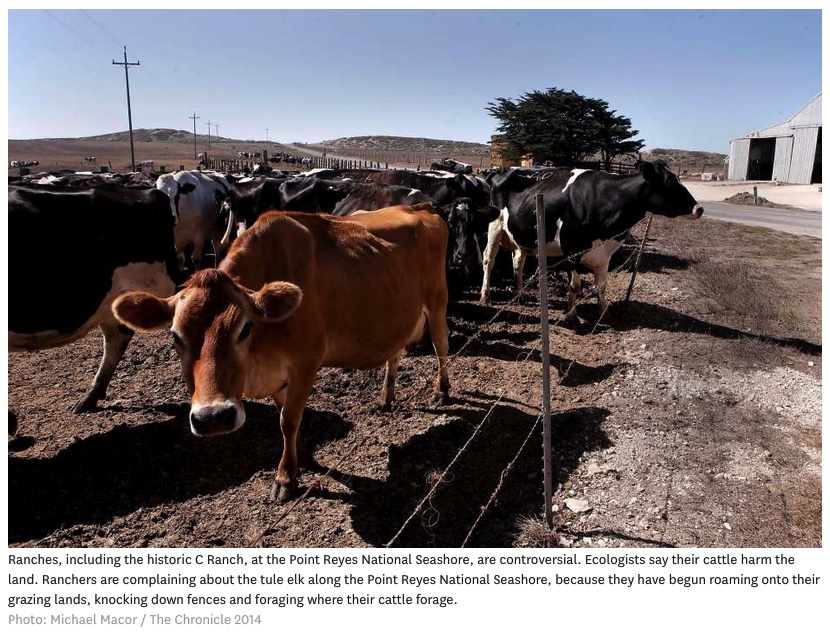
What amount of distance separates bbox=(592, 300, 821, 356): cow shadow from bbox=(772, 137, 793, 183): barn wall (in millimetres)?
36598

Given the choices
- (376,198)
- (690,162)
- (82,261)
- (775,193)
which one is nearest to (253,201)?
(376,198)

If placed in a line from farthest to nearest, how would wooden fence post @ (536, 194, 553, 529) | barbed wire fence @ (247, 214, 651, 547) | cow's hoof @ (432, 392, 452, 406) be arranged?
cow's hoof @ (432, 392, 452, 406) < wooden fence post @ (536, 194, 553, 529) < barbed wire fence @ (247, 214, 651, 547)

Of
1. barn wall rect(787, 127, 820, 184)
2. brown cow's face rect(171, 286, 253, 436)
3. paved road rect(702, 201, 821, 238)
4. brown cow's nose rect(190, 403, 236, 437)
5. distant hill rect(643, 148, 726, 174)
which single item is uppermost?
distant hill rect(643, 148, 726, 174)

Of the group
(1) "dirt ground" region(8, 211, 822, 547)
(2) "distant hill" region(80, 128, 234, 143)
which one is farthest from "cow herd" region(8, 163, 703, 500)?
(2) "distant hill" region(80, 128, 234, 143)

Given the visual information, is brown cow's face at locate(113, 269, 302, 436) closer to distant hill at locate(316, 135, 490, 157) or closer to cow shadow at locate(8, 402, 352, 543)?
cow shadow at locate(8, 402, 352, 543)

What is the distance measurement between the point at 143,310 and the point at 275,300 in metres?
0.73

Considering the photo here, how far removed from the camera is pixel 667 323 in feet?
26.0

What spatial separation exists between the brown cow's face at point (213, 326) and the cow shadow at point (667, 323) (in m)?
5.94

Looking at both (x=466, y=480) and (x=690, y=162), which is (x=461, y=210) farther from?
(x=690, y=162)

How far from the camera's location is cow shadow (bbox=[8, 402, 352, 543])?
387 centimetres

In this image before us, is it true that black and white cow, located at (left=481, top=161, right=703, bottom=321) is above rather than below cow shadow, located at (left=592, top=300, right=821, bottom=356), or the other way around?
above
